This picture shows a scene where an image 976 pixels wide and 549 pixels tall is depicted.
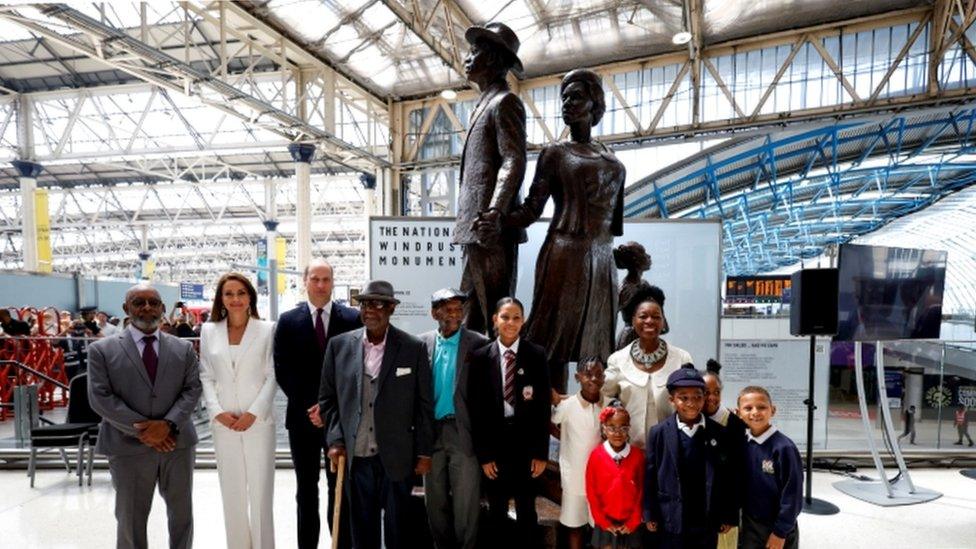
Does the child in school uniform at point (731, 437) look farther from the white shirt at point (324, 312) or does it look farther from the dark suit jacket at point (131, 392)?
the dark suit jacket at point (131, 392)

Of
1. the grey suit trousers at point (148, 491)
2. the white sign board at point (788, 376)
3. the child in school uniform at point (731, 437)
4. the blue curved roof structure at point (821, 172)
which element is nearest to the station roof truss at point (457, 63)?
the blue curved roof structure at point (821, 172)

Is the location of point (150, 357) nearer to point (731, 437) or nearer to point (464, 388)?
point (464, 388)

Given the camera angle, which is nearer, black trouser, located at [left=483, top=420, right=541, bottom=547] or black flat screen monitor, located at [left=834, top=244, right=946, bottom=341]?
black trouser, located at [left=483, top=420, right=541, bottom=547]

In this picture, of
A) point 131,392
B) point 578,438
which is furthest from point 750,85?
point 131,392

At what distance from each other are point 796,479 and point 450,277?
13.0 ft

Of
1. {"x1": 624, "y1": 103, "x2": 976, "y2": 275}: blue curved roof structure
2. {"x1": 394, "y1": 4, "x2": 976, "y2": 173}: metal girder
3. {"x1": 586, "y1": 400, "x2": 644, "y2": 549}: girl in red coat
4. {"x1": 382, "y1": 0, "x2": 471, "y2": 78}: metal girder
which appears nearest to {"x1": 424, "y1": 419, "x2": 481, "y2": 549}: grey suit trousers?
{"x1": 586, "y1": 400, "x2": 644, "y2": 549}: girl in red coat

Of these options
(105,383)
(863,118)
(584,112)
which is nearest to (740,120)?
(863,118)

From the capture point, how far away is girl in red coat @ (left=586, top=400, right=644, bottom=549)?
106 inches

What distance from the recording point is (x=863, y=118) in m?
10.1

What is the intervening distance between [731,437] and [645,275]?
12.7ft

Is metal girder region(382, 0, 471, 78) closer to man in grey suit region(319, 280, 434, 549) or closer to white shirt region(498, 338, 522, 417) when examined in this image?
man in grey suit region(319, 280, 434, 549)

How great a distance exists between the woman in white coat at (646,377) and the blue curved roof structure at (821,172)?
9.00 m

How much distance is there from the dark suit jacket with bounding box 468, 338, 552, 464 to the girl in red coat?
0.96 ft

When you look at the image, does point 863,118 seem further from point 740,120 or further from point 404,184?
point 404,184
